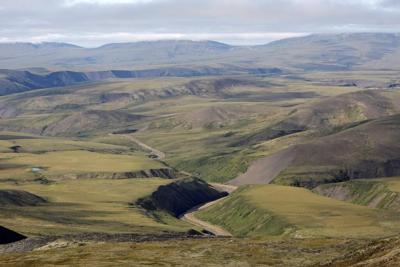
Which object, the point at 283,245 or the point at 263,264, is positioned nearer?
the point at 263,264

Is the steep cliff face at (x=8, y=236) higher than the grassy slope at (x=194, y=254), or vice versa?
the grassy slope at (x=194, y=254)

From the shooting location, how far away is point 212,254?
150 metres

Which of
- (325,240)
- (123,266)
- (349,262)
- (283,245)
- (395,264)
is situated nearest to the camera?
(395,264)

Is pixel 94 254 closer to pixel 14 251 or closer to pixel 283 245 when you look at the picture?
pixel 14 251

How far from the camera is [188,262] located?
5487 inches

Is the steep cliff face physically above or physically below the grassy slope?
below

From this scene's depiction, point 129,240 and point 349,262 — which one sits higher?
point 349,262

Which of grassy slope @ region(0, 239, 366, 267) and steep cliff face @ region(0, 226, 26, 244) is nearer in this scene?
grassy slope @ region(0, 239, 366, 267)

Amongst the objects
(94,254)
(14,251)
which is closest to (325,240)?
(94,254)

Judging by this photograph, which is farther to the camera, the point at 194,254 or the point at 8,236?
the point at 8,236

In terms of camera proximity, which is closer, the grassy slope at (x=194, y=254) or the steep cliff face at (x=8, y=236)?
the grassy slope at (x=194, y=254)

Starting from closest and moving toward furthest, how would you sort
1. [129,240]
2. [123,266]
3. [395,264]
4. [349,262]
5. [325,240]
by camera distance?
[395,264] < [349,262] < [123,266] < [325,240] < [129,240]

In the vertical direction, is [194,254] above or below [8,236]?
above

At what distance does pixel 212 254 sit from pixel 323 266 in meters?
40.3
